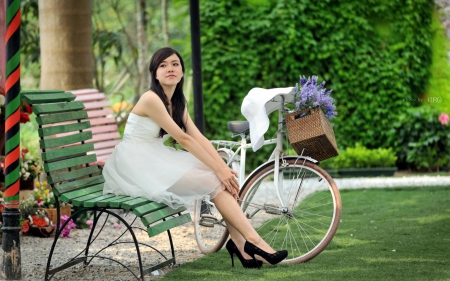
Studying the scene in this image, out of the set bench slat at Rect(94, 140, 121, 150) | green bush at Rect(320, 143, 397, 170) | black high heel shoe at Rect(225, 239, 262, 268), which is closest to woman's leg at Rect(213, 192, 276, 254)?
black high heel shoe at Rect(225, 239, 262, 268)

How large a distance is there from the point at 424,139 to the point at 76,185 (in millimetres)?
6705

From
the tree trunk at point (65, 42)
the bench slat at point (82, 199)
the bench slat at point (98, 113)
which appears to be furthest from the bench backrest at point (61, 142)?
the tree trunk at point (65, 42)

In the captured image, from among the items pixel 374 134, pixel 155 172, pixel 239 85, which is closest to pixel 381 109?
pixel 374 134

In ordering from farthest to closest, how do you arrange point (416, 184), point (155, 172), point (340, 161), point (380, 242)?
point (340, 161) < point (416, 184) < point (380, 242) < point (155, 172)

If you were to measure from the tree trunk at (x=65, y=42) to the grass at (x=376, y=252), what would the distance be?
304cm

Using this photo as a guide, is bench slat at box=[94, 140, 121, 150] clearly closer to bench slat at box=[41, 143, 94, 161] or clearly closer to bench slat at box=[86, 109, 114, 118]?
bench slat at box=[86, 109, 114, 118]

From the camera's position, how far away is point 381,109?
10.6 m

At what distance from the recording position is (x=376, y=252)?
509 centimetres

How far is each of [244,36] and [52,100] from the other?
637cm

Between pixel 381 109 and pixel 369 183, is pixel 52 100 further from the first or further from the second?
pixel 381 109

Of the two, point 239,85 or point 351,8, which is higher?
point 351,8

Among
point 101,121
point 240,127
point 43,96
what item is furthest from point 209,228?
point 101,121

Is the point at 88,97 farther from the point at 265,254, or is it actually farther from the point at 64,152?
the point at 265,254

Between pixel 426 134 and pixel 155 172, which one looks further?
pixel 426 134
